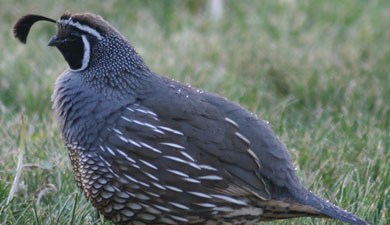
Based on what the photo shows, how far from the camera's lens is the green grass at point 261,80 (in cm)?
430

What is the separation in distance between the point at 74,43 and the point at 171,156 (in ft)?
3.01

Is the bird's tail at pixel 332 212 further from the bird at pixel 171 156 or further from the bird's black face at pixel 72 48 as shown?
the bird's black face at pixel 72 48

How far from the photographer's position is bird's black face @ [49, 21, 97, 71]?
400 cm

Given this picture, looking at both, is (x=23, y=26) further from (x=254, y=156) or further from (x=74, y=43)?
(x=254, y=156)

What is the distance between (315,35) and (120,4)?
7.14 ft

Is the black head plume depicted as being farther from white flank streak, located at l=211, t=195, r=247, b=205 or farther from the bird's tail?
the bird's tail

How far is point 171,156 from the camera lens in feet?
12.1

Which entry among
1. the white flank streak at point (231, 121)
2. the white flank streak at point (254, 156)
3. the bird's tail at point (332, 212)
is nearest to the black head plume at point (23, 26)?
the white flank streak at point (231, 121)

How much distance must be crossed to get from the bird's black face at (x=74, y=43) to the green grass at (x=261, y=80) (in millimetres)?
513

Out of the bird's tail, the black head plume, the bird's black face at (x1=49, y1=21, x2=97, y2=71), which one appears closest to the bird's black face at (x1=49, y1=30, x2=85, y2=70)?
the bird's black face at (x1=49, y1=21, x2=97, y2=71)

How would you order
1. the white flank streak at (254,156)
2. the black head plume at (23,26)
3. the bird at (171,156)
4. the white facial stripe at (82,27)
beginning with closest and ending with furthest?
1. the bird at (171,156)
2. the white flank streak at (254,156)
3. the white facial stripe at (82,27)
4. the black head plume at (23,26)

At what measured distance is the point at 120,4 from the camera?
7668 millimetres

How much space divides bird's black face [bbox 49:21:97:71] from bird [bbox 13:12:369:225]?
22 mm

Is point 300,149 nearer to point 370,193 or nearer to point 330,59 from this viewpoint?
point 370,193
